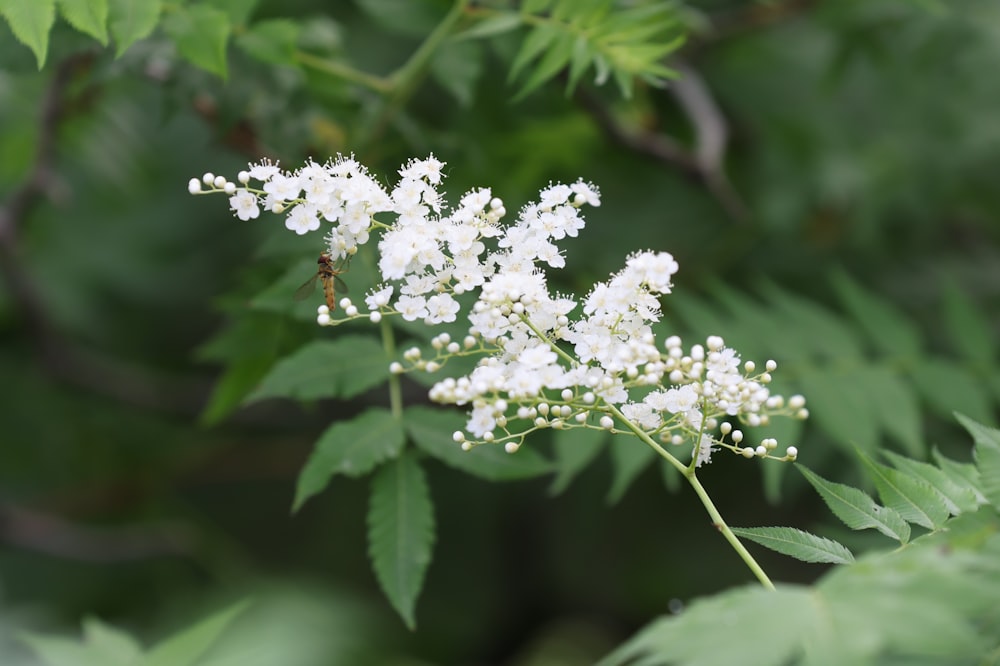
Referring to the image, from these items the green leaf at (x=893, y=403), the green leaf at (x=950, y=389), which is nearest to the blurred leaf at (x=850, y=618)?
the green leaf at (x=893, y=403)

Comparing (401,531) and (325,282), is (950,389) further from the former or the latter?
(325,282)

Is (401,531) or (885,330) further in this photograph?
(885,330)

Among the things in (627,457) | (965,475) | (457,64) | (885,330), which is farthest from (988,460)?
(885,330)

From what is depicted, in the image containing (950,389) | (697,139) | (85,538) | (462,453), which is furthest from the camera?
(85,538)

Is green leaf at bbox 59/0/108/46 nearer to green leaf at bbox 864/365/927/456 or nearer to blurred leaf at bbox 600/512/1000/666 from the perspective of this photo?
blurred leaf at bbox 600/512/1000/666

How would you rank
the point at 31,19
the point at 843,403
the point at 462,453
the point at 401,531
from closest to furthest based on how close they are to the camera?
1. the point at 31,19
2. the point at 401,531
3. the point at 462,453
4. the point at 843,403

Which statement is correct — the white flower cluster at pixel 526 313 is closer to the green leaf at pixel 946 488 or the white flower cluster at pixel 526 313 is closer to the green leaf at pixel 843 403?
the green leaf at pixel 946 488

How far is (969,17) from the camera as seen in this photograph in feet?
12.3

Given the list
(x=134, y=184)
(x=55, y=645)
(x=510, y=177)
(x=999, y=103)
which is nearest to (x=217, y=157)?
(x=134, y=184)

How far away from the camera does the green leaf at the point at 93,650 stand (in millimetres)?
2154

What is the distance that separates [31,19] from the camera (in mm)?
1898

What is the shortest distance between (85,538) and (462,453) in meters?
3.01

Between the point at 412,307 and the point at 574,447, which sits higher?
the point at 412,307

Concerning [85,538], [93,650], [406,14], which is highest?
[406,14]
